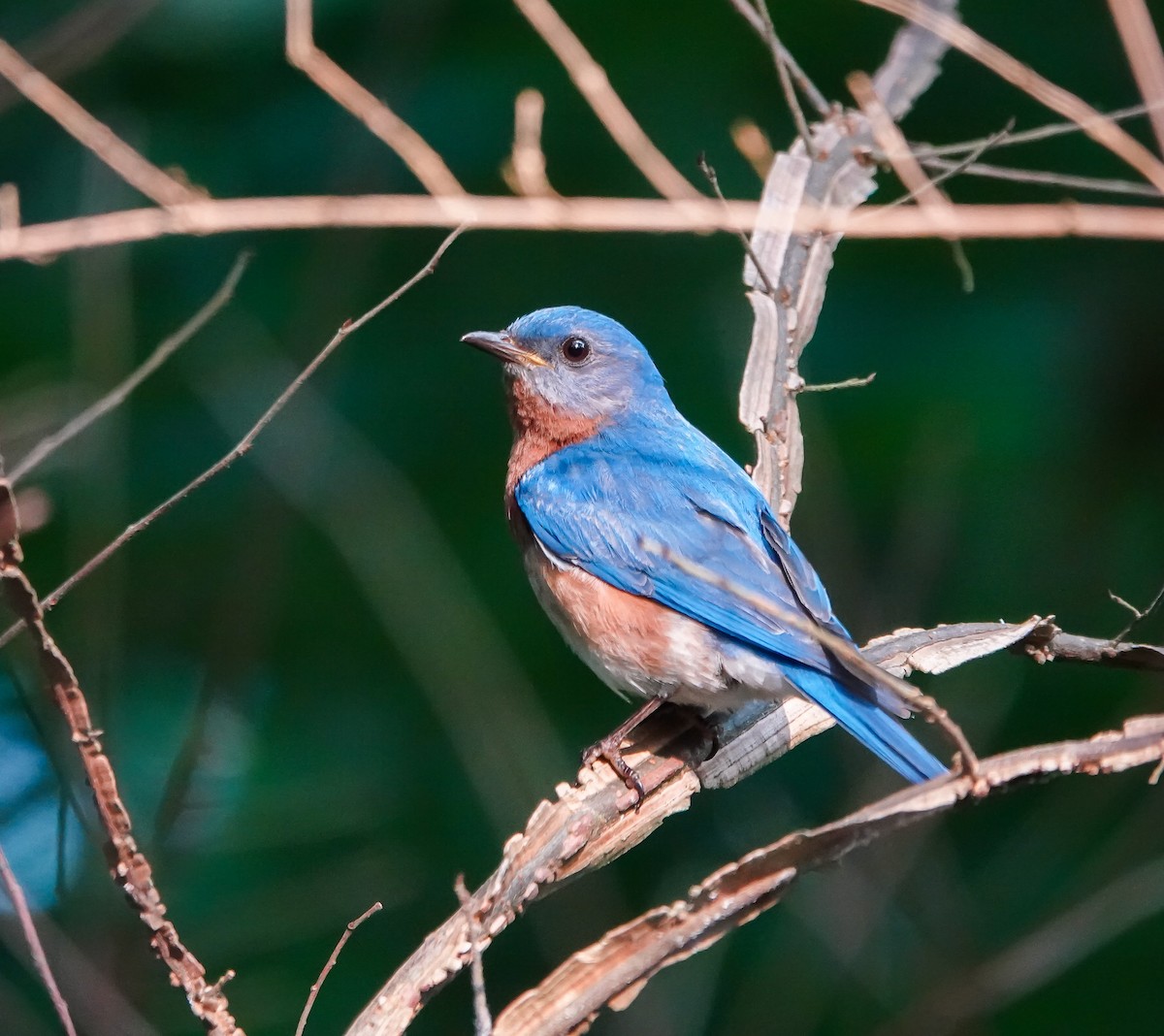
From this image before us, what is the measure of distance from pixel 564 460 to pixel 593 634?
1.87 ft

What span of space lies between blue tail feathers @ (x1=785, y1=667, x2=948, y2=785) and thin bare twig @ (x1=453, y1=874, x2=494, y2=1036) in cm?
97

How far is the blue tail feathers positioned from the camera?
8.86 ft

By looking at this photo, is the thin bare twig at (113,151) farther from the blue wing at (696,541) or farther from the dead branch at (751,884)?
the blue wing at (696,541)

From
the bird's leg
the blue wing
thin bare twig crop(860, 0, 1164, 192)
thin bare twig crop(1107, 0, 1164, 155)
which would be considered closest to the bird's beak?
the blue wing

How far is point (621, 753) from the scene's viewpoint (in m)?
3.03

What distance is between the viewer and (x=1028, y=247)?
523 centimetres

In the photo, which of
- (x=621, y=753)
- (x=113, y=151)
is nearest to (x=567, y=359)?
(x=621, y=753)

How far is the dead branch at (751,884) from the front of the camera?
191 cm

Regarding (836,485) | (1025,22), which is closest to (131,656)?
(836,485)

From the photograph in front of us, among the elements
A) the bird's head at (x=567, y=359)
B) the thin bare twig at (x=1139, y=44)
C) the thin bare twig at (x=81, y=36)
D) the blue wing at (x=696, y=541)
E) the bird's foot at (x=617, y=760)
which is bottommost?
the bird's foot at (x=617, y=760)

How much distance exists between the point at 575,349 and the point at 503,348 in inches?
8.1

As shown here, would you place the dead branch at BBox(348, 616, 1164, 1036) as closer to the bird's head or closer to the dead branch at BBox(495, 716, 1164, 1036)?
the dead branch at BBox(495, 716, 1164, 1036)

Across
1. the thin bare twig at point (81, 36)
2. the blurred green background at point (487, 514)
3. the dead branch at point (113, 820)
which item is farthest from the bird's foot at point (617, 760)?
the thin bare twig at point (81, 36)

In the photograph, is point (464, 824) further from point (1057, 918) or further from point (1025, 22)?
point (1025, 22)
